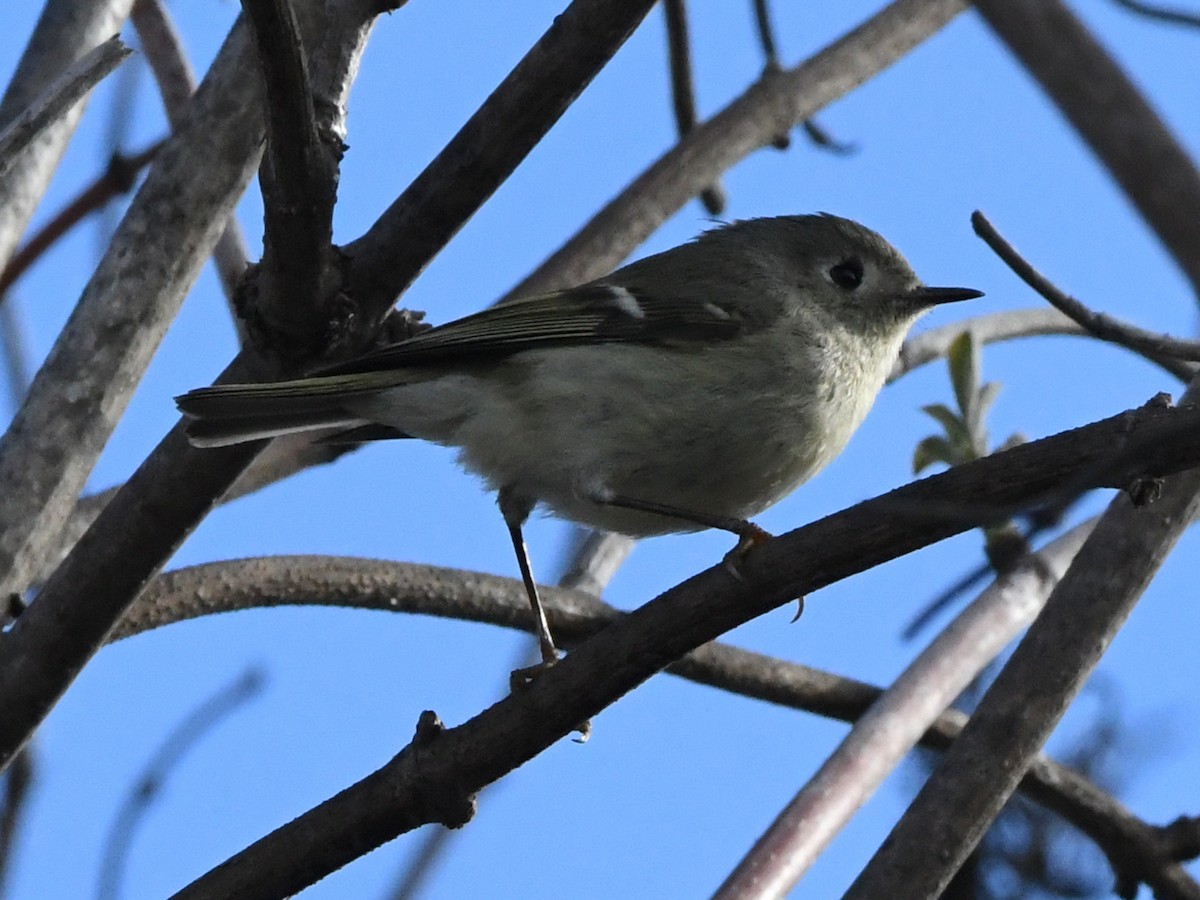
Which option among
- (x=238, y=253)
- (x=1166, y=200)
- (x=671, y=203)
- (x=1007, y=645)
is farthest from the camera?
(x=671, y=203)

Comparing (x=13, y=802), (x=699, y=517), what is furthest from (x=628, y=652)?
(x=13, y=802)

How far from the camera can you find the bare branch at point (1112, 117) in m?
0.56

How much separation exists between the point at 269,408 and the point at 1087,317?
1.18m

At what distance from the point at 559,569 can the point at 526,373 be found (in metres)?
0.47

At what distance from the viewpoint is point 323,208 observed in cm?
193

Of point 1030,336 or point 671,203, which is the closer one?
point 671,203

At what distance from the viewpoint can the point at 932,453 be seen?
2.54 m

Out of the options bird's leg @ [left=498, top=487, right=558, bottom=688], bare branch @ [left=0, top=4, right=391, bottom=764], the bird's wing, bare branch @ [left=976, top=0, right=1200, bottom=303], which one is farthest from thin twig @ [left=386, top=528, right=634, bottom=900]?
bare branch @ [left=976, top=0, right=1200, bottom=303]

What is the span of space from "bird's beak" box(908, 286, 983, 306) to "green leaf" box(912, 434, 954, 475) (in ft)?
1.49

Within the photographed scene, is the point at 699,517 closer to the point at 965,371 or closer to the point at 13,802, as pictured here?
→ the point at 965,371

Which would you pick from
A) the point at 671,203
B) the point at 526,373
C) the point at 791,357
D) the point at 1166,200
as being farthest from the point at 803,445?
the point at 1166,200

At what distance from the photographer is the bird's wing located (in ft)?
8.24

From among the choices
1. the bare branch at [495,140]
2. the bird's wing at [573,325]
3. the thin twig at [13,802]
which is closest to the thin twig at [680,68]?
the bird's wing at [573,325]

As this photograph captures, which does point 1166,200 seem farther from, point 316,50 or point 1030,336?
point 1030,336
